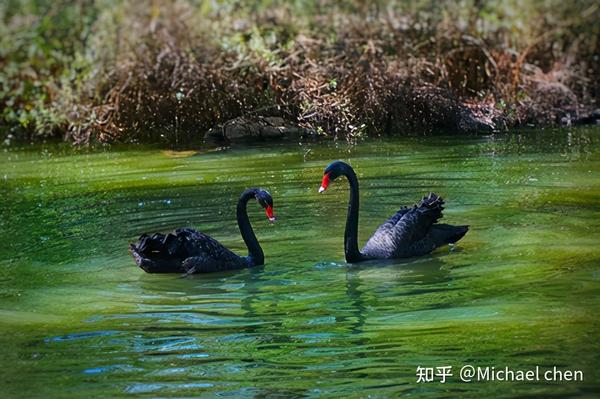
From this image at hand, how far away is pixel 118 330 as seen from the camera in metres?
5.83

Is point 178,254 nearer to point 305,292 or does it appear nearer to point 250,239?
point 250,239

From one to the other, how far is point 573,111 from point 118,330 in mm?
11547

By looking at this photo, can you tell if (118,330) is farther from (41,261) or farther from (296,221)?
(296,221)

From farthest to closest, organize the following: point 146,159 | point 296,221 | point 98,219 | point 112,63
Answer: point 112,63 < point 146,159 < point 98,219 < point 296,221

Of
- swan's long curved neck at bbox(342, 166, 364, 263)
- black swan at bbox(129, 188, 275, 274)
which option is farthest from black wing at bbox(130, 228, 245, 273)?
swan's long curved neck at bbox(342, 166, 364, 263)

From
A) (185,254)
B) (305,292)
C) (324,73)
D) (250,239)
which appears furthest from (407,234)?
(324,73)

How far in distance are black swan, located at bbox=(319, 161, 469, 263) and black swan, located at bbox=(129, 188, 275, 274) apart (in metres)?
0.53

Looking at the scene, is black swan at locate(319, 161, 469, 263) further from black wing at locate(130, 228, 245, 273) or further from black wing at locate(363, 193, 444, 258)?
black wing at locate(130, 228, 245, 273)

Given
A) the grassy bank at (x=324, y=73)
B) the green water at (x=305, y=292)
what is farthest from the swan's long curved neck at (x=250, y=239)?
the grassy bank at (x=324, y=73)

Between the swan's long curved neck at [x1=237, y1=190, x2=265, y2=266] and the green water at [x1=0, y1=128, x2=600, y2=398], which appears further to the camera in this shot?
the swan's long curved neck at [x1=237, y1=190, x2=265, y2=266]

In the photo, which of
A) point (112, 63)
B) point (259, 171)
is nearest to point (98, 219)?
point (259, 171)

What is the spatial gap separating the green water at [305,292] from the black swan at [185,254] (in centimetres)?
9

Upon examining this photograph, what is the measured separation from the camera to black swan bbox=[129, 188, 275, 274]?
718 cm

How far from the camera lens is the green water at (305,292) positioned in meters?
4.90
